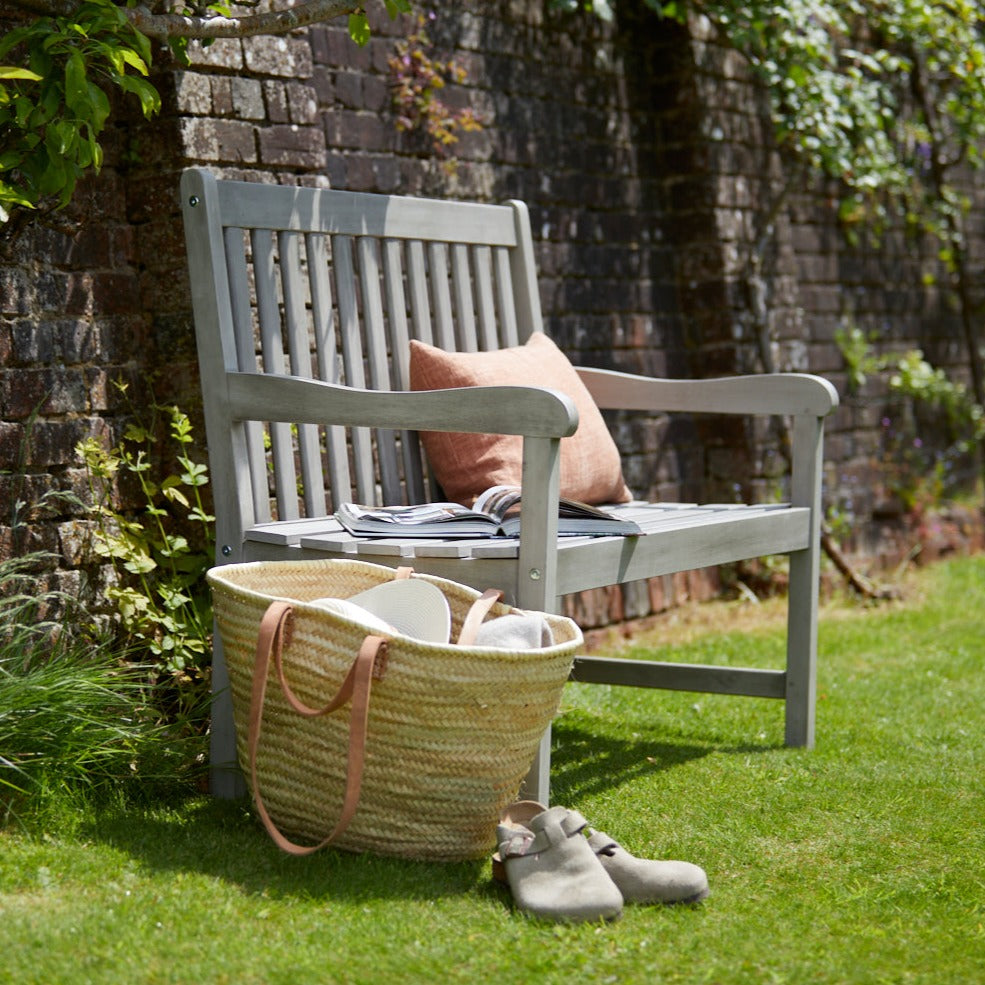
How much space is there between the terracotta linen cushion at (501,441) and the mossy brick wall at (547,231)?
489 mm

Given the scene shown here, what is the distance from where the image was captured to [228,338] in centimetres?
257

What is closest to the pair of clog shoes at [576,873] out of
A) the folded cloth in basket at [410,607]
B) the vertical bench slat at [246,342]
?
the folded cloth in basket at [410,607]

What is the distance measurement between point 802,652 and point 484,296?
1034 millimetres

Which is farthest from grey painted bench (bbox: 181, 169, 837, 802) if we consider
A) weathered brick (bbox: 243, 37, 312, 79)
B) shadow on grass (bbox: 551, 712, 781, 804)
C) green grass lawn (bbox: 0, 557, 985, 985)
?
weathered brick (bbox: 243, 37, 312, 79)

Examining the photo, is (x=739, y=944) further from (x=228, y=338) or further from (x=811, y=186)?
(x=811, y=186)


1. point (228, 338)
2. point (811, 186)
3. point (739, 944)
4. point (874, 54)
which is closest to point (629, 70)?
point (811, 186)

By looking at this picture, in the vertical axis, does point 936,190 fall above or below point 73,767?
above

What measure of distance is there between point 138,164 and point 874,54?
3636mm

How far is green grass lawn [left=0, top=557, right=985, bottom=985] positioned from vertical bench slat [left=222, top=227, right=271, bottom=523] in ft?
1.82

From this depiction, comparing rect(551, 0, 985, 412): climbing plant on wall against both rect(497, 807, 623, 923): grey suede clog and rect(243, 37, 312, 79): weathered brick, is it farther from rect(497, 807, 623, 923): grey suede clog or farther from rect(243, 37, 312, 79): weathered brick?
rect(497, 807, 623, 923): grey suede clog

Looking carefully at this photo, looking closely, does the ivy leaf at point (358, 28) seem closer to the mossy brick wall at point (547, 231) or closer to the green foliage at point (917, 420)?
the mossy brick wall at point (547, 231)

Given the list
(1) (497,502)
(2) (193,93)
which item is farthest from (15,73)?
(1) (497,502)

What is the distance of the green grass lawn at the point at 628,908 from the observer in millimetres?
1825

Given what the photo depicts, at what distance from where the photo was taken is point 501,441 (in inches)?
109
